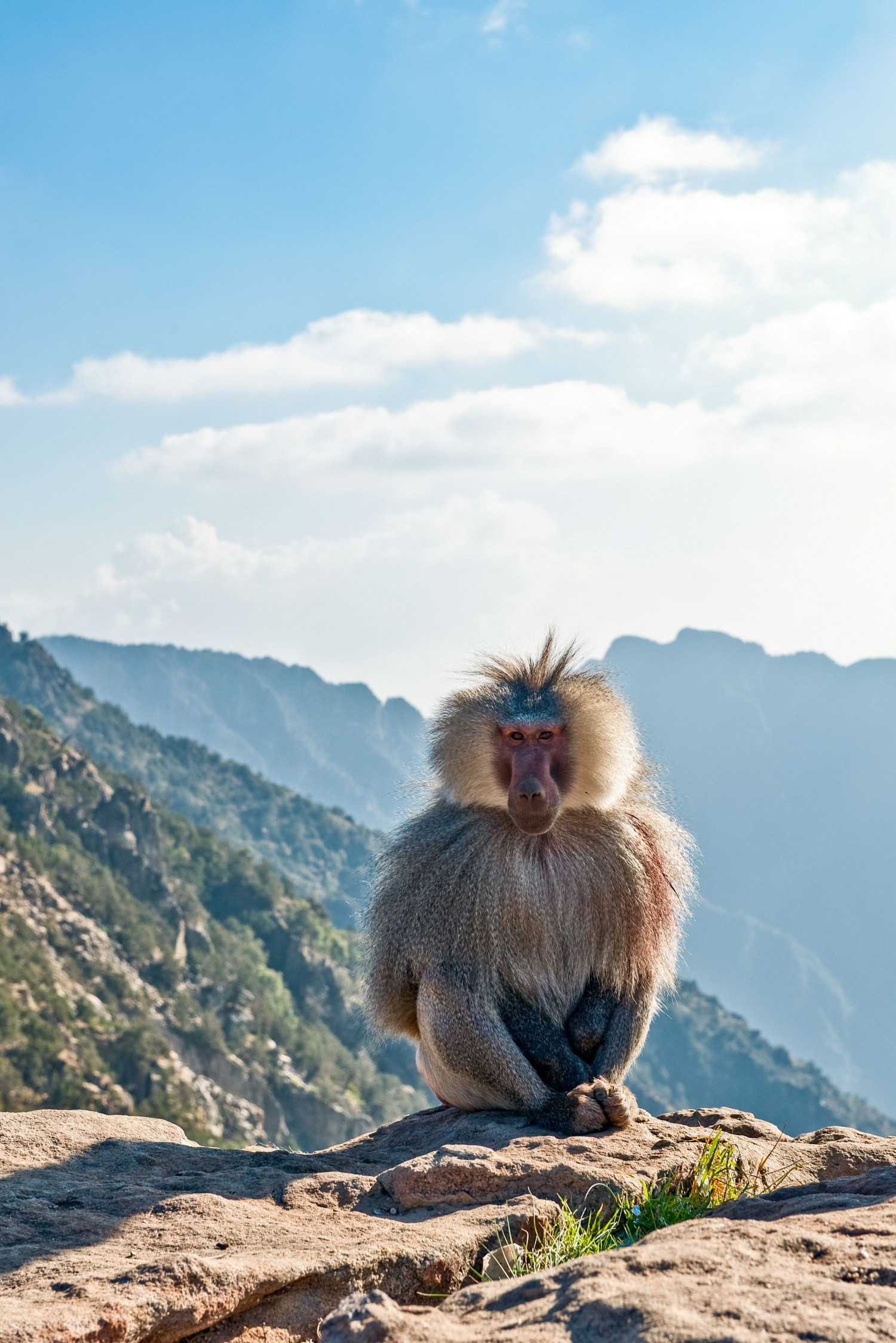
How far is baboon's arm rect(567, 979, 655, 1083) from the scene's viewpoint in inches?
222

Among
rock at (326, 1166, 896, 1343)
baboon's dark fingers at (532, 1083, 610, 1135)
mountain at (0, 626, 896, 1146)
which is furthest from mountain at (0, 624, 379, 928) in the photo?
rock at (326, 1166, 896, 1343)

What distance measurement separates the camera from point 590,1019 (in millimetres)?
5695

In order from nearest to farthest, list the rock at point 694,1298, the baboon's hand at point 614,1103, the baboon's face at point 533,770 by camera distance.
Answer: the rock at point 694,1298, the baboon's hand at point 614,1103, the baboon's face at point 533,770

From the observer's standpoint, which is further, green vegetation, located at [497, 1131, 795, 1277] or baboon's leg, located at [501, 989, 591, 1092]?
baboon's leg, located at [501, 989, 591, 1092]

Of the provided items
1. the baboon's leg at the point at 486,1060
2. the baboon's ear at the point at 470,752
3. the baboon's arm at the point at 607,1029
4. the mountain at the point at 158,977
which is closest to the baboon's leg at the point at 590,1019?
the baboon's arm at the point at 607,1029

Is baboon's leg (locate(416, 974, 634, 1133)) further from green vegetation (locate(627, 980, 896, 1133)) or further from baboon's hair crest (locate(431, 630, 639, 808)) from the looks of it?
green vegetation (locate(627, 980, 896, 1133))

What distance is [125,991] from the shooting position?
52.3 metres

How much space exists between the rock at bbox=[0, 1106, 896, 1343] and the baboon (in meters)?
0.35

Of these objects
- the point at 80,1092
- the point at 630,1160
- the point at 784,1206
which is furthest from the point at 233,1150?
the point at 80,1092

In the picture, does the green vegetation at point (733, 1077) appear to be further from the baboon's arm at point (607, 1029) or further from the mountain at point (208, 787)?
the baboon's arm at point (607, 1029)

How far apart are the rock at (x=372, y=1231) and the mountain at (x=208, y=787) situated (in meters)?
108

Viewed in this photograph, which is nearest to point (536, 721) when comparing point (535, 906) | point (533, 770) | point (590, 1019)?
point (533, 770)

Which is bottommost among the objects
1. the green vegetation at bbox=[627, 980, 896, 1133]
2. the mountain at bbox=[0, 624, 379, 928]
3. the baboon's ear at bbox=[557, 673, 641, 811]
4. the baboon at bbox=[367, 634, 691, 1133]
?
the green vegetation at bbox=[627, 980, 896, 1133]

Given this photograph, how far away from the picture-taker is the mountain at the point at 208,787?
116062mm
